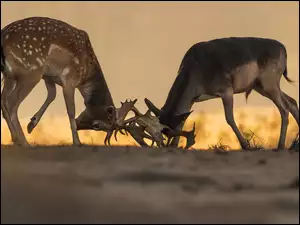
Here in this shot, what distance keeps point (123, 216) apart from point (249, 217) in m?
0.90

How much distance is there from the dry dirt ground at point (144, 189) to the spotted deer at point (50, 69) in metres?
2.82

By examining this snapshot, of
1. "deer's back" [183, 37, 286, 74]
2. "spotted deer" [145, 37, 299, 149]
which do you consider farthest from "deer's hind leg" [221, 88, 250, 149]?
"deer's back" [183, 37, 286, 74]

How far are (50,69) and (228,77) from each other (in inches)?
126

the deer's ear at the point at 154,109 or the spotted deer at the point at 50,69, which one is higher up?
the spotted deer at the point at 50,69

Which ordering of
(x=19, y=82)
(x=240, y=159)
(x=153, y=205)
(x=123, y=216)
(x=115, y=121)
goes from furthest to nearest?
(x=115, y=121)
(x=19, y=82)
(x=240, y=159)
(x=153, y=205)
(x=123, y=216)

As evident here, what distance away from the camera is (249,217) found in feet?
17.2

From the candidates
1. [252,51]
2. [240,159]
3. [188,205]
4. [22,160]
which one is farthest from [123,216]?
[252,51]

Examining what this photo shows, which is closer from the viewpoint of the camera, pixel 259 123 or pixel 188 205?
pixel 188 205

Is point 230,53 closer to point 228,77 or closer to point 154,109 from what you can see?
point 228,77

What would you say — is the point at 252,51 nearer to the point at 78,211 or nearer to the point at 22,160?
the point at 22,160

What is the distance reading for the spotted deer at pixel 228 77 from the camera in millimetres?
12945

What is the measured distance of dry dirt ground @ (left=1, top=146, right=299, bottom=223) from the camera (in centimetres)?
517

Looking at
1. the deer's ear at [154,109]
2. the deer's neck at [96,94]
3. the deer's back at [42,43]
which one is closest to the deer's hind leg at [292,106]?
the deer's ear at [154,109]

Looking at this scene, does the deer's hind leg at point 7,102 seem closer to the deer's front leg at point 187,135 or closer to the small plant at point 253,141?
the deer's front leg at point 187,135
